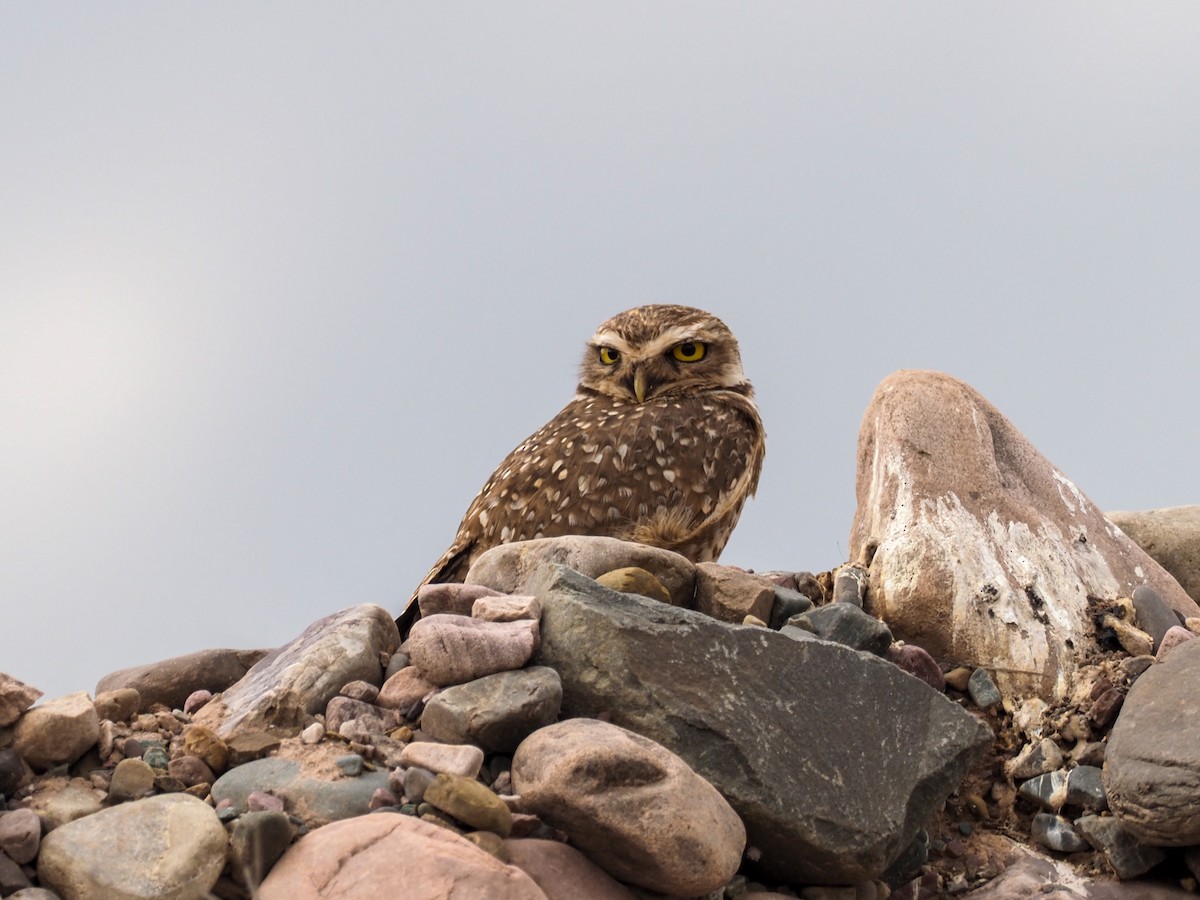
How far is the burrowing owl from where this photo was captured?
672cm

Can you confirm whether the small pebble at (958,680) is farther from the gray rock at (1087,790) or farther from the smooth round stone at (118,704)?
the smooth round stone at (118,704)

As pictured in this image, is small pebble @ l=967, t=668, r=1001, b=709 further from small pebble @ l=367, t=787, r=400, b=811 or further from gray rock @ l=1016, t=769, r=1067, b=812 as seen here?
small pebble @ l=367, t=787, r=400, b=811

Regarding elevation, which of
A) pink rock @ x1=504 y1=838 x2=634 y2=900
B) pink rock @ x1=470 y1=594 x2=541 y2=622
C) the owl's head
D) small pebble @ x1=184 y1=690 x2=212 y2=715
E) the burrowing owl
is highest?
the owl's head

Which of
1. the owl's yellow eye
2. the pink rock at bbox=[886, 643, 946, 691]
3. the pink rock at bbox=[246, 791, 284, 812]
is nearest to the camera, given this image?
the pink rock at bbox=[246, 791, 284, 812]

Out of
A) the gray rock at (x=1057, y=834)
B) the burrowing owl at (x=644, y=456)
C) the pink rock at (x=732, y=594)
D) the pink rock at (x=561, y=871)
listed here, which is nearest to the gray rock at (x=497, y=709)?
the pink rock at (x=561, y=871)

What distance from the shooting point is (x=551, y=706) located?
4578mm

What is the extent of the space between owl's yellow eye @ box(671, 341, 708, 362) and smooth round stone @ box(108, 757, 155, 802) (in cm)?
411

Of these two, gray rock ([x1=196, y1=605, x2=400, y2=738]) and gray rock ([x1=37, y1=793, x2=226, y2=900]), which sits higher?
gray rock ([x1=196, y1=605, x2=400, y2=738])

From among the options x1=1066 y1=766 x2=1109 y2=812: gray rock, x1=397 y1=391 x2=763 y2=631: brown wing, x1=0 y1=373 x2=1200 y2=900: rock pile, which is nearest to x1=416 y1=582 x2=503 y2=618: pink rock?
x1=0 y1=373 x2=1200 y2=900: rock pile

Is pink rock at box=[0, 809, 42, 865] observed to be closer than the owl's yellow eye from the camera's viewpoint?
Yes

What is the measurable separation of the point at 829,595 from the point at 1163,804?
2.44 meters

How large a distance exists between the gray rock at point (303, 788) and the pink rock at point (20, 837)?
593 mm

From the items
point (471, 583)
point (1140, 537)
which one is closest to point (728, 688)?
point (471, 583)

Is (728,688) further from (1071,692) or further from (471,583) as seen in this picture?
(1071,692)
